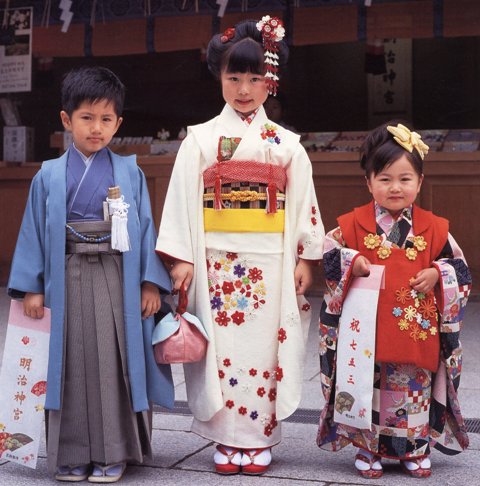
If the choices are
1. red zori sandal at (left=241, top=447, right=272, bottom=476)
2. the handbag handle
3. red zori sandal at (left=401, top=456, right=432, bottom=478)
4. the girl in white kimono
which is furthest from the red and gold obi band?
red zori sandal at (left=401, top=456, right=432, bottom=478)

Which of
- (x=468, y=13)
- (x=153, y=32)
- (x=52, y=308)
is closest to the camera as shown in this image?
(x=52, y=308)

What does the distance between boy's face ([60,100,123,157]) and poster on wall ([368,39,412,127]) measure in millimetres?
8003

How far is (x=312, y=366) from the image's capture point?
19.6 ft

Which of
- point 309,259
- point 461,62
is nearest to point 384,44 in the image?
point 461,62

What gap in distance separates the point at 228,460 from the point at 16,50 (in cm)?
692

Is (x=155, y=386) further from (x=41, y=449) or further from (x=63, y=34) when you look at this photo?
(x=63, y=34)

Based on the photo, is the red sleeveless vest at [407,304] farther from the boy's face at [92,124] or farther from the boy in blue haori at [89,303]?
the boy's face at [92,124]

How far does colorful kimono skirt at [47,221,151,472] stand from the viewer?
145 inches

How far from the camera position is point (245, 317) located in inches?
→ 150

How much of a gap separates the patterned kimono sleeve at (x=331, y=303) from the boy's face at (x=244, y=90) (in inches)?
25.1

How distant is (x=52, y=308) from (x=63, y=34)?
21.2 ft

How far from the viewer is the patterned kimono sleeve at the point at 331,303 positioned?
3.72 meters

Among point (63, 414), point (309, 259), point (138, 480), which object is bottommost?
point (138, 480)

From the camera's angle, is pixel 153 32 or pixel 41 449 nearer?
pixel 41 449
